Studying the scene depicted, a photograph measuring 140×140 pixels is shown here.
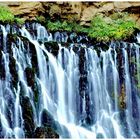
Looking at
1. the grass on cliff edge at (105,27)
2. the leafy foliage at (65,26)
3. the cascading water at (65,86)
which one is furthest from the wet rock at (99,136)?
the leafy foliage at (65,26)

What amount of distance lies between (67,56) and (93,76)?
3.74ft

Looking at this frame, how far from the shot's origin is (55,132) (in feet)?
52.1

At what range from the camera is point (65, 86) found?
18453 millimetres

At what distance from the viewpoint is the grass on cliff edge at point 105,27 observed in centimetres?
2209

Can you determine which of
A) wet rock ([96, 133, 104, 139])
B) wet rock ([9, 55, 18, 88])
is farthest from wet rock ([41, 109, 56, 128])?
wet rock ([96, 133, 104, 139])

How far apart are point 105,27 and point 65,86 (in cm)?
514

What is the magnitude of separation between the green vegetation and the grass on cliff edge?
1323mm

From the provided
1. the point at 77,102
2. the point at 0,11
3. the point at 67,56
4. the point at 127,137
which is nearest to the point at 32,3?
the point at 0,11

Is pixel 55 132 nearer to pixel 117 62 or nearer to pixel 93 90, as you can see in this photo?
pixel 93 90

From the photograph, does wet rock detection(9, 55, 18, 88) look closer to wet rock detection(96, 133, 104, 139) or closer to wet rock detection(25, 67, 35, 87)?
wet rock detection(25, 67, 35, 87)

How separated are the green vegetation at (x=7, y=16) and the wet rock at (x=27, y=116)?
460 cm

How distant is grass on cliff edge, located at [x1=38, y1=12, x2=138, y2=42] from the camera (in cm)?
2209

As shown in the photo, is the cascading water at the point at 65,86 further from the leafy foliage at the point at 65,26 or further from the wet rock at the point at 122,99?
the leafy foliage at the point at 65,26

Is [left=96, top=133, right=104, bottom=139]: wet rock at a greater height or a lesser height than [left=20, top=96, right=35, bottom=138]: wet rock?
lesser
